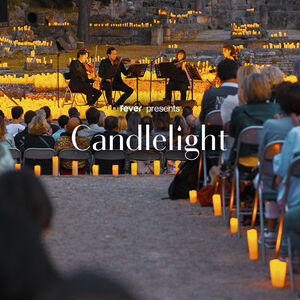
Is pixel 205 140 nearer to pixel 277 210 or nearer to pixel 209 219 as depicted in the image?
pixel 209 219

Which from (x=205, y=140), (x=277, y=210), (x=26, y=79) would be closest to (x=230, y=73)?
(x=205, y=140)

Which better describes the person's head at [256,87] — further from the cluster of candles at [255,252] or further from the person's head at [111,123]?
the person's head at [111,123]

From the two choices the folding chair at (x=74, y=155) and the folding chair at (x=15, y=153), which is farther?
the folding chair at (x=74, y=155)

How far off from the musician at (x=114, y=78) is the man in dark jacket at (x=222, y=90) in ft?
24.5

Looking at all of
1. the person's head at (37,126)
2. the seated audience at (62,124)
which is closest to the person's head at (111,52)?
the seated audience at (62,124)

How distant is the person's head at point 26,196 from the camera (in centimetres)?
159

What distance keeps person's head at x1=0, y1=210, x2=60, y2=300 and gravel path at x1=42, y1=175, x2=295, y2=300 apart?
5.92ft

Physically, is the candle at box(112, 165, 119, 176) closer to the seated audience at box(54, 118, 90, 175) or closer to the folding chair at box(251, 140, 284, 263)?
the seated audience at box(54, 118, 90, 175)

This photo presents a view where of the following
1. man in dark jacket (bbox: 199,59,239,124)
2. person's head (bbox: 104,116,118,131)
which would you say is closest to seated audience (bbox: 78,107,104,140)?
person's head (bbox: 104,116,118,131)

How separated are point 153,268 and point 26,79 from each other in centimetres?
1464

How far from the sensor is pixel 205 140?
6.73 meters

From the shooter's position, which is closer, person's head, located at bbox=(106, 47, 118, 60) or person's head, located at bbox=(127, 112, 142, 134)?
person's head, located at bbox=(127, 112, 142, 134)

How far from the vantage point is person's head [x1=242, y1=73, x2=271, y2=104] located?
5.38 meters

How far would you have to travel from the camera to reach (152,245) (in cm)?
517
